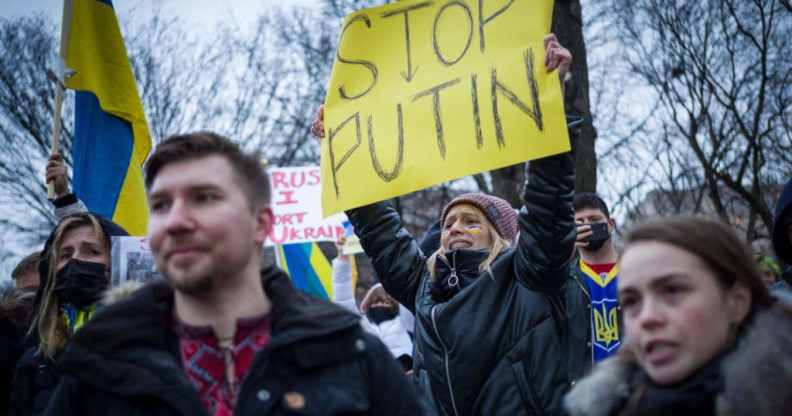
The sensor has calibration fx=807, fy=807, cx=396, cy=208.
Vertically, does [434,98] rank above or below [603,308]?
above

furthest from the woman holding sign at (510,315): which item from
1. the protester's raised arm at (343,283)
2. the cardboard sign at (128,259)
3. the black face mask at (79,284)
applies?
the protester's raised arm at (343,283)

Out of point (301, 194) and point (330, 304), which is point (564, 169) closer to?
point (330, 304)

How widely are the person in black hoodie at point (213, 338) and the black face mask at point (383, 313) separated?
5378mm

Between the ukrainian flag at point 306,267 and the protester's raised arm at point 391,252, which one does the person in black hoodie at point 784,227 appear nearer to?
the protester's raised arm at point 391,252

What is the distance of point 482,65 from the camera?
3.60m

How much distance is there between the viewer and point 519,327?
3338 millimetres

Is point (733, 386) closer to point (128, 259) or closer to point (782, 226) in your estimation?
point (782, 226)

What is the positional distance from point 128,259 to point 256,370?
5.80 feet

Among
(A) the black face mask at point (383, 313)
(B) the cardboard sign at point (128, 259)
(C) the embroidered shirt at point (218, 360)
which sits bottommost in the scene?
(A) the black face mask at point (383, 313)

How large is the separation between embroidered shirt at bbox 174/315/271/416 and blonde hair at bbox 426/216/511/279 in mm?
1491

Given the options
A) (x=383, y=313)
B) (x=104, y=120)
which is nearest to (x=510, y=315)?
(x=104, y=120)

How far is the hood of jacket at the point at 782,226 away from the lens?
3.66 metres

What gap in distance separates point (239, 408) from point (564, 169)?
170cm

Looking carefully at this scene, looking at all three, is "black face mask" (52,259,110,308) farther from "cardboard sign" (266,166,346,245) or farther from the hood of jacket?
"cardboard sign" (266,166,346,245)
